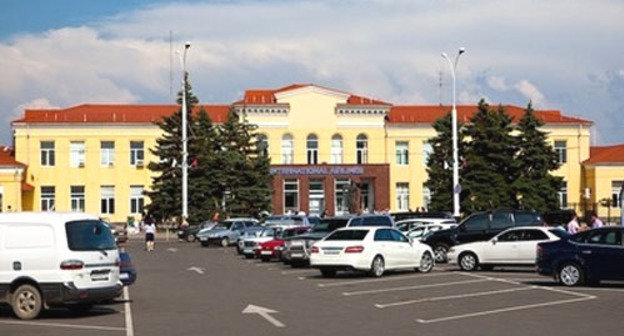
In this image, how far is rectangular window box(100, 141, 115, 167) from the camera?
339 feet

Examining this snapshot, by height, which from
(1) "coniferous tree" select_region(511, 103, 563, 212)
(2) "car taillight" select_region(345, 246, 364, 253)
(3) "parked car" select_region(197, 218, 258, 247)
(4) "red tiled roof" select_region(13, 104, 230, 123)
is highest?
(4) "red tiled roof" select_region(13, 104, 230, 123)

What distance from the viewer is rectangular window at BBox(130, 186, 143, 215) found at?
4075 inches

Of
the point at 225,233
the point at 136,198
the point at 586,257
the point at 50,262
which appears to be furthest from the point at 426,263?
the point at 136,198

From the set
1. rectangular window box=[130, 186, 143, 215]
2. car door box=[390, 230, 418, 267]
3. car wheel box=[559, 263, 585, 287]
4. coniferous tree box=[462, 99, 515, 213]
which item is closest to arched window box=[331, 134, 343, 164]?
rectangular window box=[130, 186, 143, 215]

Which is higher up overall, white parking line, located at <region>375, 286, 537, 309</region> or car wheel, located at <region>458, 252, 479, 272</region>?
car wheel, located at <region>458, 252, 479, 272</region>

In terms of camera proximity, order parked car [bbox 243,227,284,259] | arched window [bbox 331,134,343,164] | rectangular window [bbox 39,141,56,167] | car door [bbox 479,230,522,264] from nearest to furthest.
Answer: car door [bbox 479,230,522,264] < parked car [bbox 243,227,284,259] < rectangular window [bbox 39,141,56,167] < arched window [bbox 331,134,343,164]

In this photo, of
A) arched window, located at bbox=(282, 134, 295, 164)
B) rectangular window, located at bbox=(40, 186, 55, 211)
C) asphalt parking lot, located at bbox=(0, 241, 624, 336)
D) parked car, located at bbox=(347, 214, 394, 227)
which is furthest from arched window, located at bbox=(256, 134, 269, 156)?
asphalt parking lot, located at bbox=(0, 241, 624, 336)

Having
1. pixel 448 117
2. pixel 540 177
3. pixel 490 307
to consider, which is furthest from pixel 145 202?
pixel 490 307

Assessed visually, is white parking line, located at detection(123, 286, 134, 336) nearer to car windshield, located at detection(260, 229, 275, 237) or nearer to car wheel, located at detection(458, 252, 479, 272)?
car wheel, located at detection(458, 252, 479, 272)

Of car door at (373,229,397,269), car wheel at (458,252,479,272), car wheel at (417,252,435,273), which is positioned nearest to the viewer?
car door at (373,229,397,269)

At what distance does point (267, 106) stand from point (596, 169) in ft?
104

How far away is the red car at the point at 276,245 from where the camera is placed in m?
42.3

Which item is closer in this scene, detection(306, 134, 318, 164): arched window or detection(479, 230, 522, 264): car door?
detection(479, 230, 522, 264): car door

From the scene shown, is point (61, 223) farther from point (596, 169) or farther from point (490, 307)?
point (596, 169)
